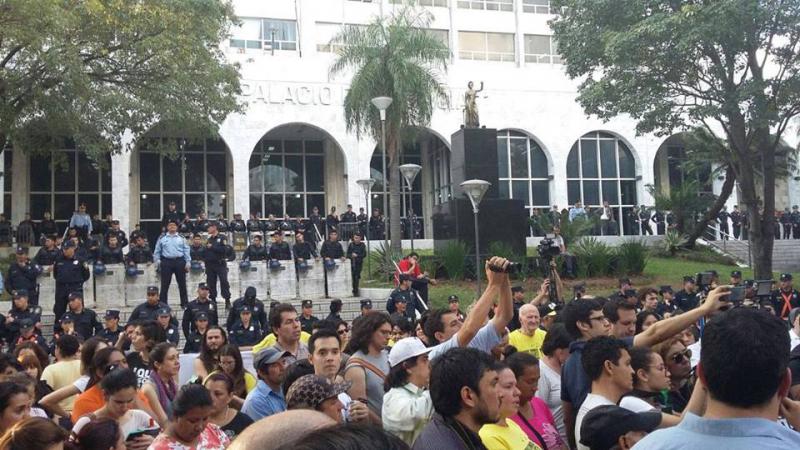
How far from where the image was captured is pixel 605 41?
63.9 ft

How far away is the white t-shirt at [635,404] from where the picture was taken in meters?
3.76

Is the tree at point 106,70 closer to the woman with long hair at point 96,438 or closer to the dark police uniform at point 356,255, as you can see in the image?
the dark police uniform at point 356,255

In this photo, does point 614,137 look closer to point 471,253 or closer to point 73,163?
point 471,253

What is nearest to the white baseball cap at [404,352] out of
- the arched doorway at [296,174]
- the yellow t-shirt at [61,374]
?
the yellow t-shirt at [61,374]

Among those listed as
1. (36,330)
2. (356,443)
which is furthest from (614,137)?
(356,443)

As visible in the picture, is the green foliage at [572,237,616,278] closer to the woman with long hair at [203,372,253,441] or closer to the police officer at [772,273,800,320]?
the police officer at [772,273,800,320]

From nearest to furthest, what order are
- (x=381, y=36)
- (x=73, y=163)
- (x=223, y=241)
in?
(x=223, y=241) → (x=381, y=36) → (x=73, y=163)

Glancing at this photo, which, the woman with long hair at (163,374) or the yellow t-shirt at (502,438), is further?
the woman with long hair at (163,374)

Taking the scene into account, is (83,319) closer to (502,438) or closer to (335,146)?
(502,438)

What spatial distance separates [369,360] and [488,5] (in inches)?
1352

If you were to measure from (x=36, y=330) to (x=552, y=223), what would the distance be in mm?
17078

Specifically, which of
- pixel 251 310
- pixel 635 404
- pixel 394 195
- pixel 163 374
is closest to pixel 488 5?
pixel 394 195

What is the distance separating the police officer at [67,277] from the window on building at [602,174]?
81.4 ft

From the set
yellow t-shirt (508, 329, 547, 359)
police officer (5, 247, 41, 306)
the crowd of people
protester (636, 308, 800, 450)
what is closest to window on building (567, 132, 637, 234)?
police officer (5, 247, 41, 306)
